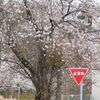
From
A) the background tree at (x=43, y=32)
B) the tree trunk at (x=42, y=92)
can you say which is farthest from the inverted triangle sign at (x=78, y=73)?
the tree trunk at (x=42, y=92)

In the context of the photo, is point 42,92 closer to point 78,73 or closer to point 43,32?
point 43,32

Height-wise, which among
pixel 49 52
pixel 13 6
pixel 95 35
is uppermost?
pixel 13 6

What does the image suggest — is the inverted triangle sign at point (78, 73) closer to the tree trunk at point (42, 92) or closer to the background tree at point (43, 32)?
the background tree at point (43, 32)

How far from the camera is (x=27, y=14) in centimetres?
1155

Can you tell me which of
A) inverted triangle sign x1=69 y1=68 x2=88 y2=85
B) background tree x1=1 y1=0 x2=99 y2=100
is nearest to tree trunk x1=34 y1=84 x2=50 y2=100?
background tree x1=1 y1=0 x2=99 y2=100

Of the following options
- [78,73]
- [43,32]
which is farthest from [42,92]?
[78,73]

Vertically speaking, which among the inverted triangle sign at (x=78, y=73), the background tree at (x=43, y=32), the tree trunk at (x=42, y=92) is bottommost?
the tree trunk at (x=42, y=92)

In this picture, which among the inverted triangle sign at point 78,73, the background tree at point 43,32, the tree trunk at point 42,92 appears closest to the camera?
the inverted triangle sign at point 78,73

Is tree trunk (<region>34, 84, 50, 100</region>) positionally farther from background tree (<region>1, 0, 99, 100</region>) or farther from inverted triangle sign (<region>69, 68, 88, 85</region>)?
inverted triangle sign (<region>69, 68, 88, 85</region>)

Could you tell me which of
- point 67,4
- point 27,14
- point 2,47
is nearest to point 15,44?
point 2,47

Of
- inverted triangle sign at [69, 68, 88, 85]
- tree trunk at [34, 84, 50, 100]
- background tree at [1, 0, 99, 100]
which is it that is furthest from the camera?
tree trunk at [34, 84, 50, 100]

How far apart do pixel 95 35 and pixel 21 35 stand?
3.21 meters

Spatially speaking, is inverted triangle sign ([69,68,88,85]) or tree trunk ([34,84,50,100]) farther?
tree trunk ([34,84,50,100])

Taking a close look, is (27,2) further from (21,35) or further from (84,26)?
(84,26)
